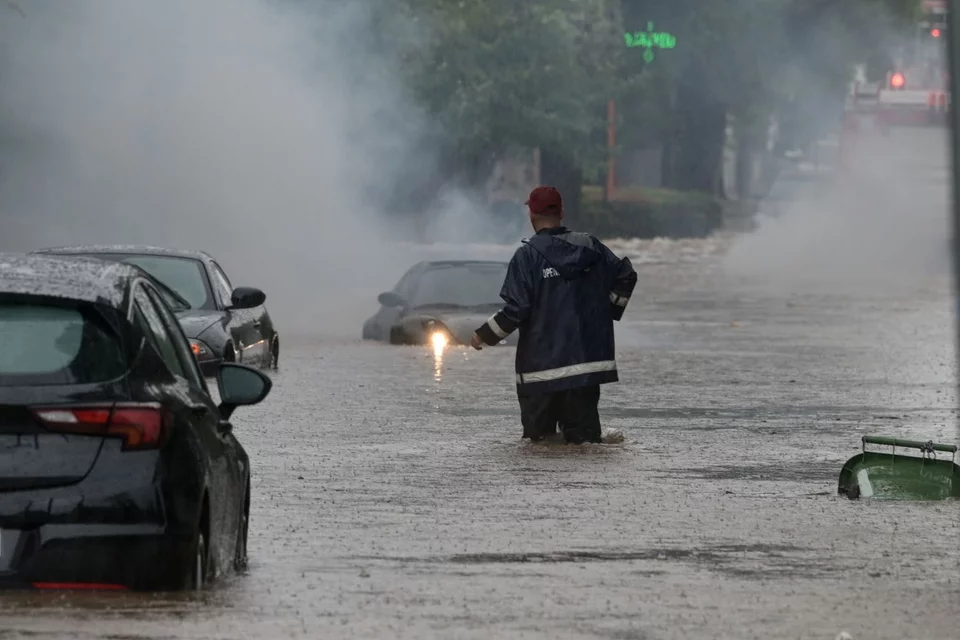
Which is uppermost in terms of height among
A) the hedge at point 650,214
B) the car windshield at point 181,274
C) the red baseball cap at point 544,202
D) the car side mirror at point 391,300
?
the red baseball cap at point 544,202

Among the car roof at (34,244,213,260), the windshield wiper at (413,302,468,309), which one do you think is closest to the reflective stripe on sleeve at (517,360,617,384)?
the car roof at (34,244,213,260)

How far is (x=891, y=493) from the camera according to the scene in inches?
444

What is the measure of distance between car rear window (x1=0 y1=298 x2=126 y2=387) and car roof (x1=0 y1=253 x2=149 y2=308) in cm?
5

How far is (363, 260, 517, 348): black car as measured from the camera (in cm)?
2294

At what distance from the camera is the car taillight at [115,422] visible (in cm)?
665

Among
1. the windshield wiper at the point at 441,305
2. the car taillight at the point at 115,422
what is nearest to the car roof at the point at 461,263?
the windshield wiper at the point at 441,305

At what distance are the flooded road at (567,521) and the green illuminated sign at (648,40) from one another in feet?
106

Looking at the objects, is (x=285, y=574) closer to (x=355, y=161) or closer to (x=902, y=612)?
(x=902, y=612)

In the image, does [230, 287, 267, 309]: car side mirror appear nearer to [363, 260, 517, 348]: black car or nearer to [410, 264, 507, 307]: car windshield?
[363, 260, 517, 348]: black car

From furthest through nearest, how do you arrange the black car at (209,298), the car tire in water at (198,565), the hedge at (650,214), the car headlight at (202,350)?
the hedge at (650,214) → the black car at (209,298) → the car headlight at (202,350) → the car tire in water at (198,565)

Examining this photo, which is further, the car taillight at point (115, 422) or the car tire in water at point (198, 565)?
the car tire in water at point (198, 565)

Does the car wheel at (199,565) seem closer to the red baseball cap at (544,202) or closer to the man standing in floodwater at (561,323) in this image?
the man standing in floodwater at (561,323)

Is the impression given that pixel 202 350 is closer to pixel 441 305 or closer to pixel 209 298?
pixel 209 298

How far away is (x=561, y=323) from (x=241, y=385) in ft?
18.1
